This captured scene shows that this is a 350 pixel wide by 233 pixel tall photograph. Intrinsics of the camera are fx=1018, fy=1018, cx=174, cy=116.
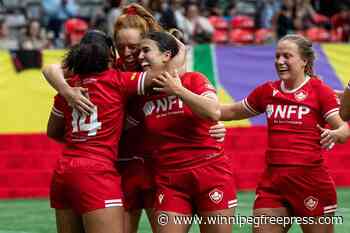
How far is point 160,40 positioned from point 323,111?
1.15 meters

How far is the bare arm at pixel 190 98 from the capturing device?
5879mm

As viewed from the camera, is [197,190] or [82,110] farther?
[197,190]

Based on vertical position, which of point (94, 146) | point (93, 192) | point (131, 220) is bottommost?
point (131, 220)

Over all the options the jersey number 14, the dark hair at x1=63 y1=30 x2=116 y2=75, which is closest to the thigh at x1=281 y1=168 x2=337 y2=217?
the jersey number 14

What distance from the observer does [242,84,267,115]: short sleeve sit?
6695 mm

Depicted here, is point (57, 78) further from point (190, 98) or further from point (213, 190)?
point (213, 190)

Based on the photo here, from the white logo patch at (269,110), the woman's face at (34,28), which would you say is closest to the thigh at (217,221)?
the white logo patch at (269,110)

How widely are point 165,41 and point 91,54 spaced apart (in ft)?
1.57

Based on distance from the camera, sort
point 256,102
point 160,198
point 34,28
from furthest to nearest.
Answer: point 34,28, point 256,102, point 160,198

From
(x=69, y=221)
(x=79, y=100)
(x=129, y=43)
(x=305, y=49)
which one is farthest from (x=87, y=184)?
(x=305, y=49)

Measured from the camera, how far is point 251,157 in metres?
13.9

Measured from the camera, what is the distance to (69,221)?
20.1ft

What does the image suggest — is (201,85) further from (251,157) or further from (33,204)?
(251,157)

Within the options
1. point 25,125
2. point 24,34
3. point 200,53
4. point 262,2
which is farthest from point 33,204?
point 262,2
